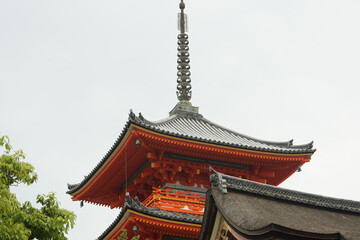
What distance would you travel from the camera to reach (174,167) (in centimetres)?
2781

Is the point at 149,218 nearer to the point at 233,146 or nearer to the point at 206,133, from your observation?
the point at 233,146

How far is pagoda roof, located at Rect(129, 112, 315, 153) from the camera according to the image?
26906 mm

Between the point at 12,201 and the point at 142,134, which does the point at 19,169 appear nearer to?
the point at 12,201

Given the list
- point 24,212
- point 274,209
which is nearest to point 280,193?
point 274,209

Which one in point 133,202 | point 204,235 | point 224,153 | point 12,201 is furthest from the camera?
point 224,153

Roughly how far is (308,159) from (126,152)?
7232 mm

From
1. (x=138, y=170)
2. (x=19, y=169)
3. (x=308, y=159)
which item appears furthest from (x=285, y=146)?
(x=19, y=169)

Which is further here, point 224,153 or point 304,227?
point 224,153

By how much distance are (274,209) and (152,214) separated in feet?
26.5

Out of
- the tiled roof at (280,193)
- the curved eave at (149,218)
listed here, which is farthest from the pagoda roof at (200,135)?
the tiled roof at (280,193)

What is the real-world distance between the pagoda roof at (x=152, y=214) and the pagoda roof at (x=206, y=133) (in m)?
2.83

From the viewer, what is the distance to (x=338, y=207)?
18781mm

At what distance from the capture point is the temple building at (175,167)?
2577cm

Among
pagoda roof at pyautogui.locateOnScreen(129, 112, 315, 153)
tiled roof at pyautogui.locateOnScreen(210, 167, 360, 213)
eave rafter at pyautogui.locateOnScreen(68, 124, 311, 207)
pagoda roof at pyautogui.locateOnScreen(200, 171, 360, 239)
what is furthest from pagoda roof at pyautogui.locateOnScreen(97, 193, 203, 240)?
pagoda roof at pyautogui.locateOnScreen(200, 171, 360, 239)
